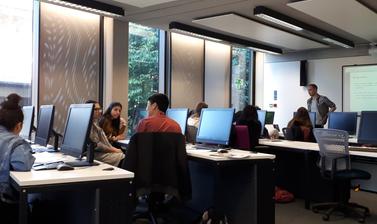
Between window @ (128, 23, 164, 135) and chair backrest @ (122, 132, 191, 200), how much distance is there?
3555 mm

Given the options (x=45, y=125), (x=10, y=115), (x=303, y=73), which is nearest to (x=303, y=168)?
(x=45, y=125)

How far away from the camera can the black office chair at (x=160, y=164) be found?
3.00m

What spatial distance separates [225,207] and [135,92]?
3739mm

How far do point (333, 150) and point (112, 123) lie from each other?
2.69 m

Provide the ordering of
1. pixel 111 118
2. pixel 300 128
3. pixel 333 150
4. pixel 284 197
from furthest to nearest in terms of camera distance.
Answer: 1. pixel 300 128
2. pixel 284 197
3. pixel 111 118
4. pixel 333 150

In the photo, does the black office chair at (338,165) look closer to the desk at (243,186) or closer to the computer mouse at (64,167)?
the desk at (243,186)

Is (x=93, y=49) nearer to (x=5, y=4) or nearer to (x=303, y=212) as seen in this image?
(x=5, y=4)

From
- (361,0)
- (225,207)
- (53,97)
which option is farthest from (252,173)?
(53,97)

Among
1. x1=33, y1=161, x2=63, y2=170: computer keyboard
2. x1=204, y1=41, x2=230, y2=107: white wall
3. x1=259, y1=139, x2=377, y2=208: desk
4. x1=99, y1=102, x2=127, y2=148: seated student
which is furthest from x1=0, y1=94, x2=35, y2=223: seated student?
x1=204, y1=41, x2=230, y2=107: white wall

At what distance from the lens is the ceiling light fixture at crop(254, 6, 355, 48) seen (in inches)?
215

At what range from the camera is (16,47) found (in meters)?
5.51

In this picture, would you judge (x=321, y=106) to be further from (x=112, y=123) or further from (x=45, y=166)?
(x=45, y=166)

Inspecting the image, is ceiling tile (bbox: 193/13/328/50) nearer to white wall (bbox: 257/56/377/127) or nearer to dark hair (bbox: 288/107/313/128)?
white wall (bbox: 257/56/377/127)

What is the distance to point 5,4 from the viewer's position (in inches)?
211
